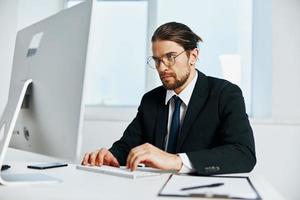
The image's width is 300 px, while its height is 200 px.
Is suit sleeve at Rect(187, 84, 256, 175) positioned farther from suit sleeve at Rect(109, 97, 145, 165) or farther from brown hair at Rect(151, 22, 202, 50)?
suit sleeve at Rect(109, 97, 145, 165)

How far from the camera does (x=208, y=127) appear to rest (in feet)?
5.18

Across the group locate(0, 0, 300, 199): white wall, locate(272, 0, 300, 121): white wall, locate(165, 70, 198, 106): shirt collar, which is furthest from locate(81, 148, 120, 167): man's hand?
locate(272, 0, 300, 121): white wall

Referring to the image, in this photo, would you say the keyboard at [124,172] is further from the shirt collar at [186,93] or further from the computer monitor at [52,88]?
the shirt collar at [186,93]

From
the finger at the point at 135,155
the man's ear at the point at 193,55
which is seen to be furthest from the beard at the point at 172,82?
the finger at the point at 135,155

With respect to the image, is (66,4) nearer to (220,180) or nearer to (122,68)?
(122,68)

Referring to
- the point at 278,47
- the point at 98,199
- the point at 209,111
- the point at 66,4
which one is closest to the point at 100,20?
the point at 66,4

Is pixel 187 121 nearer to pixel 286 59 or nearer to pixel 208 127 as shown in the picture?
pixel 208 127

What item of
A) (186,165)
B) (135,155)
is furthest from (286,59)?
(135,155)

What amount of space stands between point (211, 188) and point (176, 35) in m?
0.97

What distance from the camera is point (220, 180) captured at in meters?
Answer: 1.05

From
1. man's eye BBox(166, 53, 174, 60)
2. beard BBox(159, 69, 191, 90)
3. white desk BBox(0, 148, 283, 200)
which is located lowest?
white desk BBox(0, 148, 283, 200)

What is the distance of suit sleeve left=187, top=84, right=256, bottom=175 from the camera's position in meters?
1.21

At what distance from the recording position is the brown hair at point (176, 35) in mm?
1730

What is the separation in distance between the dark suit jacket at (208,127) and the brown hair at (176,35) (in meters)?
0.16
